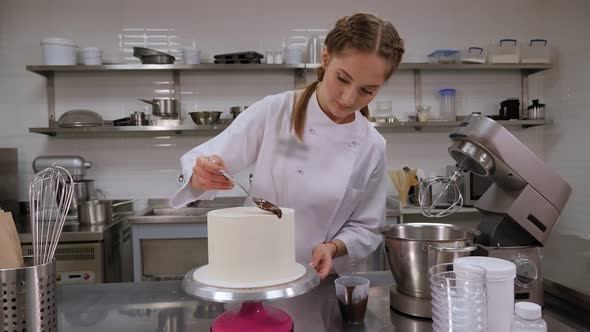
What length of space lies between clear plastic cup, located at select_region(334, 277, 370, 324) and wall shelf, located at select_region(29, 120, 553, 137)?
2307 mm

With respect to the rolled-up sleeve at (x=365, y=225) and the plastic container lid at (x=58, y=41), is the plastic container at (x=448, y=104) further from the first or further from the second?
the plastic container lid at (x=58, y=41)

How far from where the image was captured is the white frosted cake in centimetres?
91

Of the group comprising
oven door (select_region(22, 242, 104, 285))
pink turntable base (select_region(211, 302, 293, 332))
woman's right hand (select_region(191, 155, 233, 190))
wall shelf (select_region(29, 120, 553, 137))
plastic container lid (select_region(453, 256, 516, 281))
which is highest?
wall shelf (select_region(29, 120, 553, 137))

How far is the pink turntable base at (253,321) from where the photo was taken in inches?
37.2

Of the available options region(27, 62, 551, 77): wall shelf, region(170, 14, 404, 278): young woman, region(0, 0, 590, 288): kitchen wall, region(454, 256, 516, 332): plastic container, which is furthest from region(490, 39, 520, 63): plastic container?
region(454, 256, 516, 332): plastic container

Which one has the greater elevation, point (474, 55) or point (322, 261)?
point (474, 55)

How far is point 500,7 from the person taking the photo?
365cm

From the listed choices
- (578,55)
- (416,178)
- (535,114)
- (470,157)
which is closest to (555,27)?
(578,55)

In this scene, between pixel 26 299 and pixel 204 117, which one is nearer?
pixel 26 299

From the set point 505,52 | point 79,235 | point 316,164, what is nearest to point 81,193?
point 79,235

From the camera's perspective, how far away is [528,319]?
2.61ft

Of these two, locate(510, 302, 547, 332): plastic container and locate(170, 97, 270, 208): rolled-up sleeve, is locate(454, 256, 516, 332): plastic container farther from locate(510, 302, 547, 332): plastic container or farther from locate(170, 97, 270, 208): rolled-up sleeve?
locate(170, 97, 270, 208): rolled-up sleeve

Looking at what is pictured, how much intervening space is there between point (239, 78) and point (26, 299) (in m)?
2.76

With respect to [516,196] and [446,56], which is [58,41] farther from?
[516,196]
